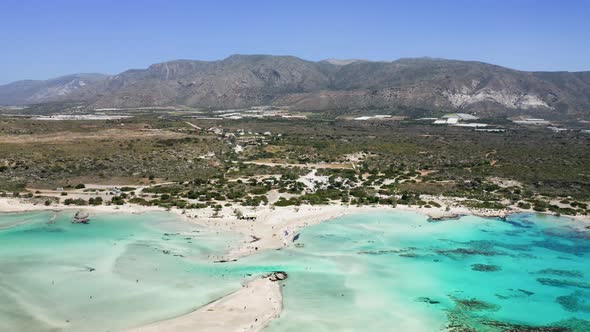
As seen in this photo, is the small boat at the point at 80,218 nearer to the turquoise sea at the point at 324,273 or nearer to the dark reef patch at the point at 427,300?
the turquoise sea at the point at 324,273

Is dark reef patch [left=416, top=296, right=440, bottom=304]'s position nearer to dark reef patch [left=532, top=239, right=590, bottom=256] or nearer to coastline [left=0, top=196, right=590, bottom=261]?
coastline [left=0, top=196, right=590, bottom=261]

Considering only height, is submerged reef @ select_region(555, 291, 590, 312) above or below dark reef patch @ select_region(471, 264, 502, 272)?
A: below

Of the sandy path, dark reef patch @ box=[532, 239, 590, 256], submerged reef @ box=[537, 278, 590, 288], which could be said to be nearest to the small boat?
the sandy path

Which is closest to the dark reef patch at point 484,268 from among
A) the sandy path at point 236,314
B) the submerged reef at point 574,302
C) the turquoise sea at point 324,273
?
the turquoise sea at point 324,273

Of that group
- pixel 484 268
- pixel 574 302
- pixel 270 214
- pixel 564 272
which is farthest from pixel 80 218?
pixel 564 272

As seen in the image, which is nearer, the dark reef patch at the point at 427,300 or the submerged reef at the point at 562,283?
the dark reef patch at the point at 427,300

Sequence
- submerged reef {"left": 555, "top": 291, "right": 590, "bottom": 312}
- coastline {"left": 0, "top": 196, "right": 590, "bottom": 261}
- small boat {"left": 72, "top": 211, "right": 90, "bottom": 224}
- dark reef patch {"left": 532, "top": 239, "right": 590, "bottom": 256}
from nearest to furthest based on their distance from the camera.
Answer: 1. submerged reef {"left": 555, "top": 291, "right": 590, "bottom": 312}
2. dark reef patch {"left": 532, "top": 239, "right": 590, "bottom": 256}
3. coastline {"left": 0, "top": 196, "right": 590, "bottom": 261}
4. small boat {"left": 72, "top": 211, "right": 90, "bottom": 224}

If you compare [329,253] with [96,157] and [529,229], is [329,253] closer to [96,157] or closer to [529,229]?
[529,229]

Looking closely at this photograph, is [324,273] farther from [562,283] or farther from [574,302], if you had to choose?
[562,283]
